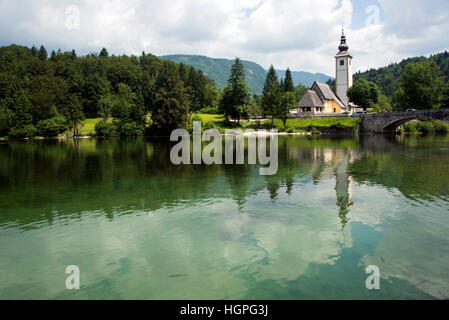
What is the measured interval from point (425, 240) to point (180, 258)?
29.6 ft

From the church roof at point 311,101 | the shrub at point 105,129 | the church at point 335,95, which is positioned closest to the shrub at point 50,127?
the shrub at point 105,129

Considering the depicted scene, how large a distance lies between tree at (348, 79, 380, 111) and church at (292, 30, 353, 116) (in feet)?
17.5

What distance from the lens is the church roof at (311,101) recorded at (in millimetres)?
107062

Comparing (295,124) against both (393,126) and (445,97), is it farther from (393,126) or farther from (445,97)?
(445,97)

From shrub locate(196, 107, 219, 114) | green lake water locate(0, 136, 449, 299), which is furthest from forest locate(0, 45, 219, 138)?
green lake water locate(0, 136, 449, 299)

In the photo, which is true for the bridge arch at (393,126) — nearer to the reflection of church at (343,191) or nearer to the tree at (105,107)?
the reflection of church at (343,191)

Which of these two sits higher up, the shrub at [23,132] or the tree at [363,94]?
the tree at [363,94]

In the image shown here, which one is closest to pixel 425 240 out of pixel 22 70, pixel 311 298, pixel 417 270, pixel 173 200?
pixel 417 270

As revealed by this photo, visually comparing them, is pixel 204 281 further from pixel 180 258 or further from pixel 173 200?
pixel 173 200

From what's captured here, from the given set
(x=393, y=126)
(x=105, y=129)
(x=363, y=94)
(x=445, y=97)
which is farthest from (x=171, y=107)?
(x=445, y=97)

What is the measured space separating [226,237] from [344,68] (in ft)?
388

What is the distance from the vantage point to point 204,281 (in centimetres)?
910

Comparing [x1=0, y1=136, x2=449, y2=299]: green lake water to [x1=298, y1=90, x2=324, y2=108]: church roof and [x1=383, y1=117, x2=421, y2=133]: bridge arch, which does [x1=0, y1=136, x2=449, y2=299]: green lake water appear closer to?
[x1=383, y1=117, x2=421, y2=133]: bridge arch

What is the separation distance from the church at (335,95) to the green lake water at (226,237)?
8828 cm
